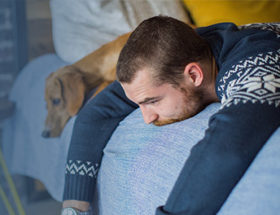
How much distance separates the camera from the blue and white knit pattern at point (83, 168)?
103 centimetres

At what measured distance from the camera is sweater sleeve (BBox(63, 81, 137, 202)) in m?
1.03

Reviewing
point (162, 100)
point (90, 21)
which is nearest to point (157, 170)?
point (162, 100)

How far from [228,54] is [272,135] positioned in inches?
12.4

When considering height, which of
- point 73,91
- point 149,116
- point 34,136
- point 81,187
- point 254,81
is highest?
point 254,81

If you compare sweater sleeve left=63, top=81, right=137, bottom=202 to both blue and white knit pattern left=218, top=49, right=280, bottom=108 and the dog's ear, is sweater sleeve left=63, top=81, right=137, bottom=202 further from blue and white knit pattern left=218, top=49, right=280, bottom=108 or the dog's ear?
blue and white knit pattern left=218, top=49, right=280, bottom=108

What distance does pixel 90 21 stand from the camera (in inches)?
61.7

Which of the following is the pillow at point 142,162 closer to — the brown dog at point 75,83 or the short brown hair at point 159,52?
the short brown hair at point 159,52

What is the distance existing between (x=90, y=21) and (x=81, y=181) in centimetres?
79

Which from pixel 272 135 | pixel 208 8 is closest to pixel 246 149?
pixel 272 135

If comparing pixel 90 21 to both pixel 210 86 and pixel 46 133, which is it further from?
pixel 210 86

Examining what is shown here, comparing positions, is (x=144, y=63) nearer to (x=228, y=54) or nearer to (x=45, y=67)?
(x=228, y=54)

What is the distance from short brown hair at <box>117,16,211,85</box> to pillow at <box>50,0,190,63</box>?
27.3 inches

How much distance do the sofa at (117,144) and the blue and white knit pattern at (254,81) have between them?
0.26ft

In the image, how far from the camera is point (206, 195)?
0.60 metres
